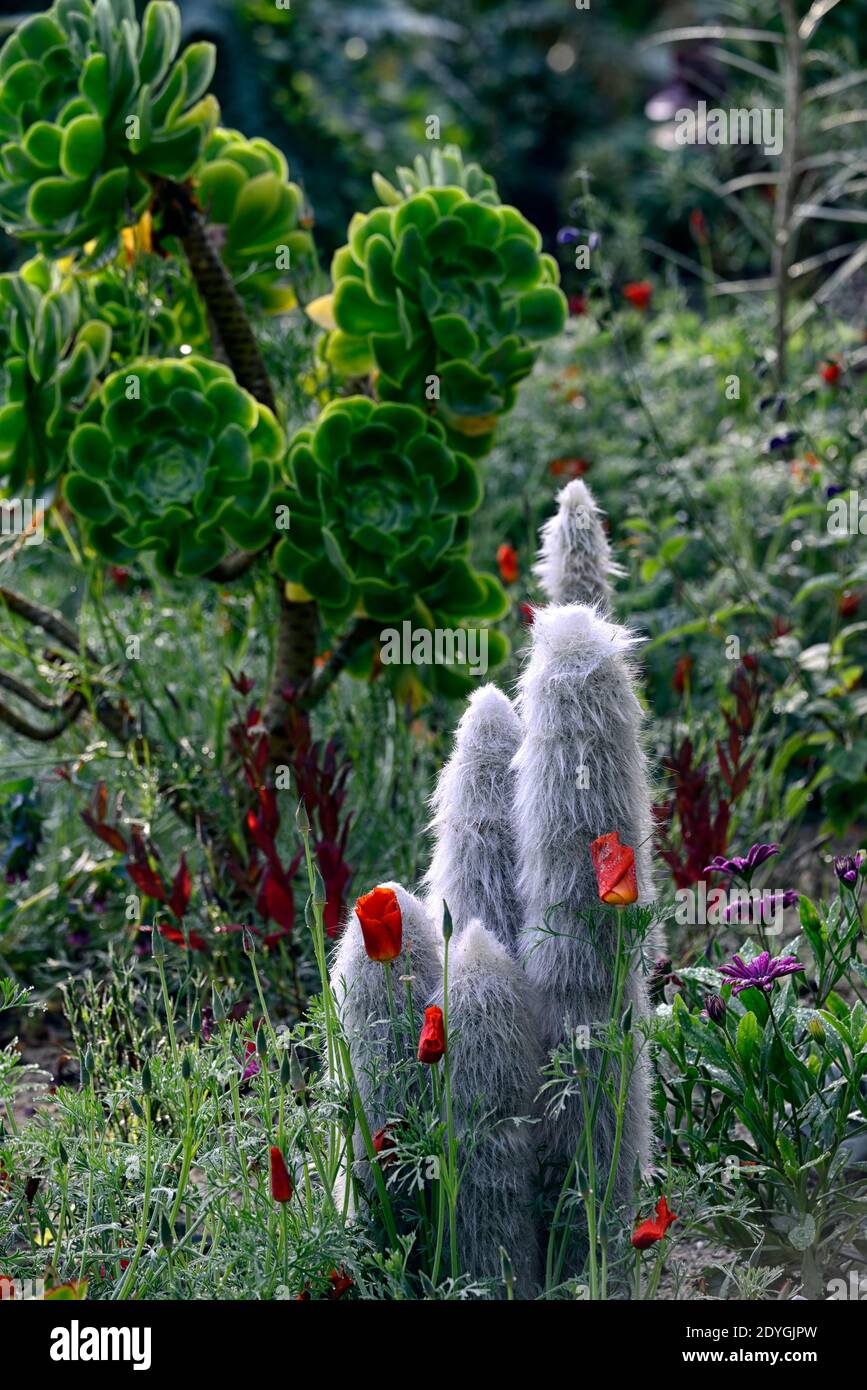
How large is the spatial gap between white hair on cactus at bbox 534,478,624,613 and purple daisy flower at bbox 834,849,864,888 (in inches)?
19.1

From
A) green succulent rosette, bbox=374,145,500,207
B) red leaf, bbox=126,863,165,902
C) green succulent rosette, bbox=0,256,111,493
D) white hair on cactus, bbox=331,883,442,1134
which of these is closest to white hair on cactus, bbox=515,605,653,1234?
white hair on cactus, bbox=331,883,442,1134

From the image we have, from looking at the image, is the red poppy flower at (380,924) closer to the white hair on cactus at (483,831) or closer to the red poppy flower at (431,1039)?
the red poppy flower at (431,1039)

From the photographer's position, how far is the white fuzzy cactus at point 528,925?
171 cm

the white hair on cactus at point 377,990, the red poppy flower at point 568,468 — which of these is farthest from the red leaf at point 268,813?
the red poppy flower at point 568,468

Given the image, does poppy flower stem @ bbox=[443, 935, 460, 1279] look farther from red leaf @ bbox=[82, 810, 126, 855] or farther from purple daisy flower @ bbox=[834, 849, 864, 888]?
red leaf @ bbox=[82, 810, 126, 855]

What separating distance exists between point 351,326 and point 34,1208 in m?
1.64

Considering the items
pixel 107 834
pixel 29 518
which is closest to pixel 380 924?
pixel 107 834

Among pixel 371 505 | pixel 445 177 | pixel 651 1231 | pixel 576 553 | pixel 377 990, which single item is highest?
pixel 445 177

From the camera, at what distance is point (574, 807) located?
5.69ft

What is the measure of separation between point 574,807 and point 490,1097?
0.34 meters

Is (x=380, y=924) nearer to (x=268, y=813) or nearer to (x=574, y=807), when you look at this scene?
(x=574, y=807)

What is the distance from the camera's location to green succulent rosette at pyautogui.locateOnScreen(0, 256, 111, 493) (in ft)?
8.87
